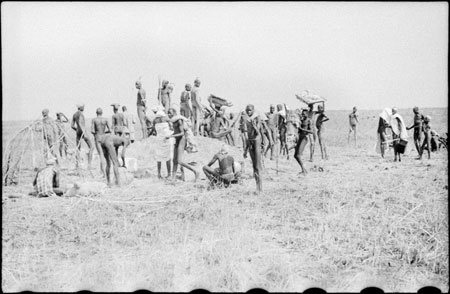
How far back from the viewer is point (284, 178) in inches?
461

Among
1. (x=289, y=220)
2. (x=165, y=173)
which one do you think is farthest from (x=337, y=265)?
(x=165, y=173)

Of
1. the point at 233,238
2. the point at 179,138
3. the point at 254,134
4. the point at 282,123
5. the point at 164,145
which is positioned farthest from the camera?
the point at 282,123

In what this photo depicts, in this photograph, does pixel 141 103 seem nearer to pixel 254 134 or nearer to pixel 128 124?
pixel 128 124

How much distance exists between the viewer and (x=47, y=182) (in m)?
9.31

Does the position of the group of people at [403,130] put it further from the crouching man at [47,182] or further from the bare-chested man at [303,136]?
the crouching man at [47,182]

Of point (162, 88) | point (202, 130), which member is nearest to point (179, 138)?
point (162, 88)

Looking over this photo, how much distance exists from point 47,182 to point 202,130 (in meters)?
8.02

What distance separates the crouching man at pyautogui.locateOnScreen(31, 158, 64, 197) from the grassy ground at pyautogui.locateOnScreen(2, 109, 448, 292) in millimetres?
227

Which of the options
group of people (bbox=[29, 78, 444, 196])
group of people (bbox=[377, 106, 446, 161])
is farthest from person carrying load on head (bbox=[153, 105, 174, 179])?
group of people (bbox=[377, 106, 446, 161])

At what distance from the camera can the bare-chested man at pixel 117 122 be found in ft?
42.1

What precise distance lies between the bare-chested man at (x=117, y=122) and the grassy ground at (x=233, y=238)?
3225 millimetres

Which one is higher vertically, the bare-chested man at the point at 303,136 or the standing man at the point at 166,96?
the standing man at the point at 166,96

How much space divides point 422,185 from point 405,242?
12.6ft

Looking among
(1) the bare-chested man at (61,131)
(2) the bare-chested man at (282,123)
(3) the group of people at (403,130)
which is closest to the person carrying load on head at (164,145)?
(1) the bare-chested man at (61,131)
